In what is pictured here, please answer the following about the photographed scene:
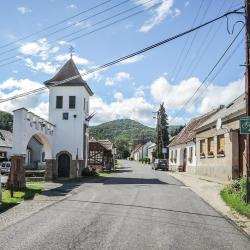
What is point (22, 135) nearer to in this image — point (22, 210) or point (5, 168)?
point (22, 210)

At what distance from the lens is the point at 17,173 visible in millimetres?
22094

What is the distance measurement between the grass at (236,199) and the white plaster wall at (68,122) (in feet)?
65.8

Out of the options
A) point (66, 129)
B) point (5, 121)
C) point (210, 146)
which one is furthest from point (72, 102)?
point (5, 121)

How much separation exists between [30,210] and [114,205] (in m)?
2.81

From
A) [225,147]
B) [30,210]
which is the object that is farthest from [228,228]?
[225,147]

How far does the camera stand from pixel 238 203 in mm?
14797

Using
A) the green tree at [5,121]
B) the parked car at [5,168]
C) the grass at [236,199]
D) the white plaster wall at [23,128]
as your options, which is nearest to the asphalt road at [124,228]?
the grass at [236,199]

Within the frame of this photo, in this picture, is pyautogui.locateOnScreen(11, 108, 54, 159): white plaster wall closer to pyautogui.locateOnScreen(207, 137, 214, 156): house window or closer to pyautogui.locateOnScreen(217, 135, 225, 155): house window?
pyautogui.locateOnScreen(217, 135, 225, 155): house window

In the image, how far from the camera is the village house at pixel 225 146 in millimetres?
26266

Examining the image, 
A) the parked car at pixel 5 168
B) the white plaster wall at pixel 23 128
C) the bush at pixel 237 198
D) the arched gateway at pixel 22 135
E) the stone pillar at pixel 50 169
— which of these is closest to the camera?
the bush at pixel 237 198

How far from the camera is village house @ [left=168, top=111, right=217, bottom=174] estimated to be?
43.1 meters

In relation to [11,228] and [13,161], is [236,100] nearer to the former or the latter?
[13,161]

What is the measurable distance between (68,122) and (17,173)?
1528cm

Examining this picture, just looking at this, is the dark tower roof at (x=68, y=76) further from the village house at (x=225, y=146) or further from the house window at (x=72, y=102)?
the village house at (x=225, y=146)
